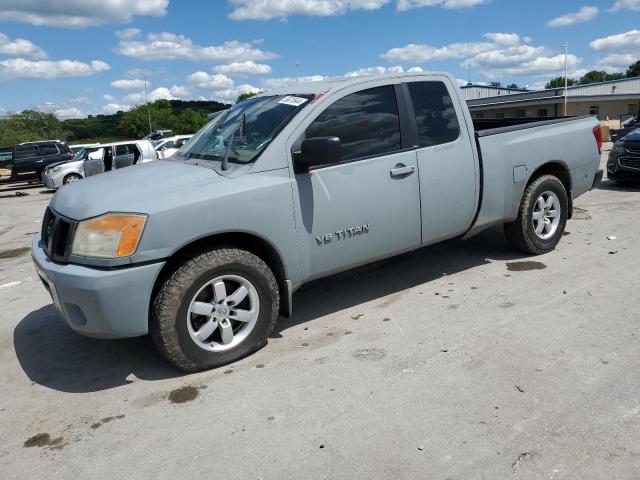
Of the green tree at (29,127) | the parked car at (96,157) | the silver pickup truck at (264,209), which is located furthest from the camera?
the green tree at (29,127)

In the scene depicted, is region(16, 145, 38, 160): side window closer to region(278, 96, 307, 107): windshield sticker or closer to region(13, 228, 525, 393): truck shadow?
region(13, 228, 525, 393): truck shadow

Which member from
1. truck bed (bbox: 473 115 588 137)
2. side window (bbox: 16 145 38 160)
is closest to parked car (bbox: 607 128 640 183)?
truck bed (bbox: 473 115 588 137)

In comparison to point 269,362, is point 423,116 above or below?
above

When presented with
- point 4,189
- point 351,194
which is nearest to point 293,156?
point 351,194

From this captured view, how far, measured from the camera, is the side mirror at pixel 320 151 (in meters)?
3.67

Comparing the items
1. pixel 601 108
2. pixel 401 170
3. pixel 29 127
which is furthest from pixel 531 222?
pixel 29 127

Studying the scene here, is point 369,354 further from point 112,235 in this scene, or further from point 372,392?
point 112,235

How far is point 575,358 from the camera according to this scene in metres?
3.53

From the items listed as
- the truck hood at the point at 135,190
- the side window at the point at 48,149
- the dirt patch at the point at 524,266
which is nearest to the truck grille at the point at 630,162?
the dirt patch at the point at 524,266

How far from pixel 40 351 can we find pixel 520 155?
463cm

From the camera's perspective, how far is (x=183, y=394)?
134 inches

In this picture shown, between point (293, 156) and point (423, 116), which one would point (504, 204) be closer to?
point (423, 116)

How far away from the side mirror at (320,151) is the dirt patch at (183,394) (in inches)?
67.6

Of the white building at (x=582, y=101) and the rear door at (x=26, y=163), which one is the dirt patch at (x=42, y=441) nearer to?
the rear door at (x=26, y=163)
